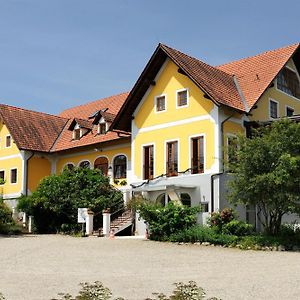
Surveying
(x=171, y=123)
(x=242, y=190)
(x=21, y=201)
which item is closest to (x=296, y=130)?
(x=242, y=190)

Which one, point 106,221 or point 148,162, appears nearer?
point 106,221

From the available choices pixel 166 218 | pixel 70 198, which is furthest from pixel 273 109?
pixel 70 198

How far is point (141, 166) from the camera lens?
30.3 metres

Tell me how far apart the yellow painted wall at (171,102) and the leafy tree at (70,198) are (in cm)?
401

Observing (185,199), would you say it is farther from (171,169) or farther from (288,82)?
(288,82)

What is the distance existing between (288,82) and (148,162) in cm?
956

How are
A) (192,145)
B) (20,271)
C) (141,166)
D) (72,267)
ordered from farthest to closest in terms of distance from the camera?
(141,166), (192,145), (72,267), (20,271)

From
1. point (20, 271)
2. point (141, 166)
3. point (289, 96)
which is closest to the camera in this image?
point (20, 271)

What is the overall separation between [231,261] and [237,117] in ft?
40.1

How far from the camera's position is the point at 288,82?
32438mm

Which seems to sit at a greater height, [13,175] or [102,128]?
[102,128]

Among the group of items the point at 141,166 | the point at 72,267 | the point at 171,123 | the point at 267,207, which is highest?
the point at 171,123

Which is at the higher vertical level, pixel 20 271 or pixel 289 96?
pixel 289 96

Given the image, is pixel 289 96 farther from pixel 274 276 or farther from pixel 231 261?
pixel 274 276
